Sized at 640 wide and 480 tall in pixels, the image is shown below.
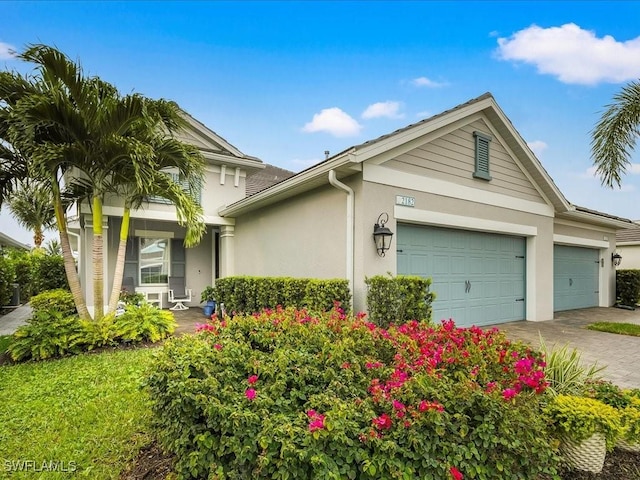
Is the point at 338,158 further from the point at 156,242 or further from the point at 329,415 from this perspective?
the point at 156,242

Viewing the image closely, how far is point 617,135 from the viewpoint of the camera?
9086 mm

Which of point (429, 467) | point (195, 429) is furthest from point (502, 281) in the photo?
point (195, 429)

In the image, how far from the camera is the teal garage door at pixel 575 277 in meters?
12.6

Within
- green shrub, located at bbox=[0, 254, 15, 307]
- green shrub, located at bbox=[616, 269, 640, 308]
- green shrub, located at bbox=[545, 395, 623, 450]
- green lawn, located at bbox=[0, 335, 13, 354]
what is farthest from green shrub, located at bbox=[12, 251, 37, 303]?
green shrub, located at bbox=[616, 269, 640, 308]

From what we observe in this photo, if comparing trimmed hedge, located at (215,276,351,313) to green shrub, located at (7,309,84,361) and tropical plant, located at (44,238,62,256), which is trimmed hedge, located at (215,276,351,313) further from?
tropical plant, located at (44,238,62,256)

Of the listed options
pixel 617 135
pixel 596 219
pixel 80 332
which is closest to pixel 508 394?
pixel 80 332

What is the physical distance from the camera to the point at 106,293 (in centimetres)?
969

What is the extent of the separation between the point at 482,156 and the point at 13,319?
14588 mm

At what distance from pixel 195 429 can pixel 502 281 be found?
928 cm

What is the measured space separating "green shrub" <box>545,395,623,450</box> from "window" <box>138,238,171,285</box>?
11.8 m

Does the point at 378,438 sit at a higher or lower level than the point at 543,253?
lower

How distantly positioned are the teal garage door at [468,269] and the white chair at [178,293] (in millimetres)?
8070

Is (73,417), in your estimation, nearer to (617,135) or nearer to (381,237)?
(381,237)

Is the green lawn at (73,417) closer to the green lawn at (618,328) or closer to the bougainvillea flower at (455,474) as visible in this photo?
the bougainvillea flower at (455,474)
